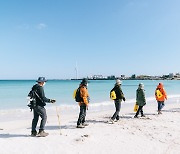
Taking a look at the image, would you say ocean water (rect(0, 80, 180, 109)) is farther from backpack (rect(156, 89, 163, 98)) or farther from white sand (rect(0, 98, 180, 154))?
white sand (rect(0, 98, 180, 154))

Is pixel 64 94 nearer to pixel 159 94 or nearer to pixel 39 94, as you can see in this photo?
pixel 159 94

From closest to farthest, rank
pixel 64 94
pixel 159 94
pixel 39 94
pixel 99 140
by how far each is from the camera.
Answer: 1. pixel 99 140
2. pixel 39 94
3. pixel 159 94
4. pixel 64 94

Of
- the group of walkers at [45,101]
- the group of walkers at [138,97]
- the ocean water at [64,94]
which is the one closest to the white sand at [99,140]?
the group of walkers at [45,101]

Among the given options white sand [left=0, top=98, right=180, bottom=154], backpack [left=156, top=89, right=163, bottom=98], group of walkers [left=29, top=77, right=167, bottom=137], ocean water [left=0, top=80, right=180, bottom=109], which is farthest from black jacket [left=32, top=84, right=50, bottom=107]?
ocean water [left=0, top=80, right=180, bottom=109]

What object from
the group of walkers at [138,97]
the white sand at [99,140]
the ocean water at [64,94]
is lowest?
the ocean water at [64,94]

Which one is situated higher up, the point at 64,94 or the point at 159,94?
the point at 159,94

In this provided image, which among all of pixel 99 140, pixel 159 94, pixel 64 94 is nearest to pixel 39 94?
pixel 99 140

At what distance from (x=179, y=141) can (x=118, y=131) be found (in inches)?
78.6

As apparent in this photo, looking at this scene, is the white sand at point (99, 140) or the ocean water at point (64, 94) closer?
the white sand at point (99, 140)

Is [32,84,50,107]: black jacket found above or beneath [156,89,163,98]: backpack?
above

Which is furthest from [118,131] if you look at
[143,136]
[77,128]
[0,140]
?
[0,140]

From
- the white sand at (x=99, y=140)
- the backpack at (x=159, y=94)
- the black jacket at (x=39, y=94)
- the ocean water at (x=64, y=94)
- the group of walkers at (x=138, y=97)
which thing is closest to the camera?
the white sand at (x=99, y=140)

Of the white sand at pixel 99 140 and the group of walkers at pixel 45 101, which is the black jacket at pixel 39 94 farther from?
the white sand at pixel 99 140

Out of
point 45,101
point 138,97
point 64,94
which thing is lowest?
point 64,94
